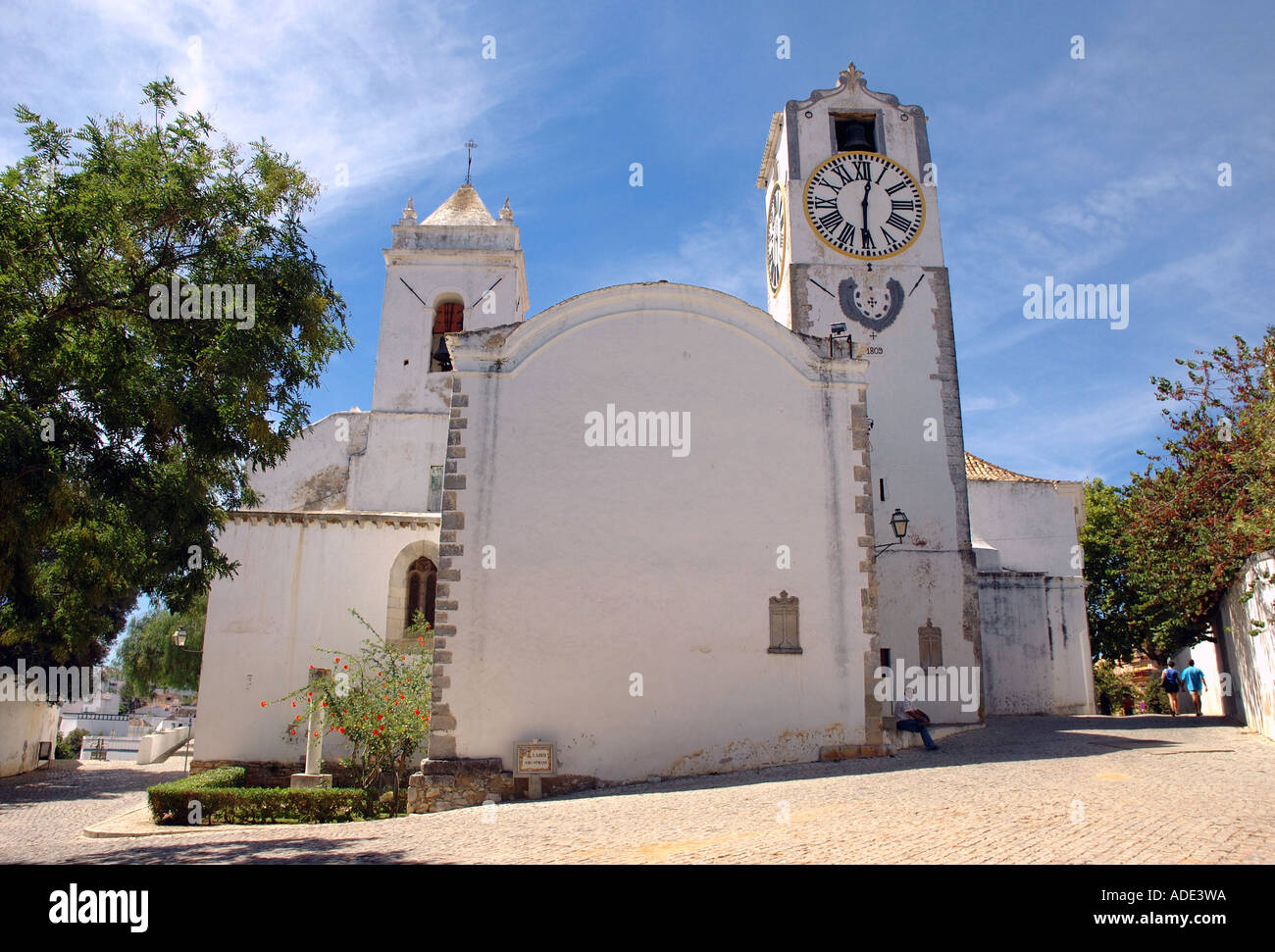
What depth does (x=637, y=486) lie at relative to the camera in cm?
1467

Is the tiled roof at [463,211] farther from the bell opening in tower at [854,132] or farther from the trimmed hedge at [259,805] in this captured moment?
the trimmed hedge at [259,805]

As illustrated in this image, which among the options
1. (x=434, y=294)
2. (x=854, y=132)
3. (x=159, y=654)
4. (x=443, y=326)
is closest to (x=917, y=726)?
(x=854, y=132)

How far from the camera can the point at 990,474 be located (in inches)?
1045

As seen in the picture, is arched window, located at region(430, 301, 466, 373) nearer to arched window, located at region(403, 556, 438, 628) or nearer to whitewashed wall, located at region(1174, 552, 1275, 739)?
arched window, located at region(403, 556, 438, 628)

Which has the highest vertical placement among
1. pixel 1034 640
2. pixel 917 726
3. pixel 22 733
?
pixel 1034 640

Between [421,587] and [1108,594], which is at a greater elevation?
[1108,594]

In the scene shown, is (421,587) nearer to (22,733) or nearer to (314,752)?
(314,752)

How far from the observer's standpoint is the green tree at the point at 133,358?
8648mm

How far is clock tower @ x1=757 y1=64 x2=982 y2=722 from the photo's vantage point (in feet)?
63.2

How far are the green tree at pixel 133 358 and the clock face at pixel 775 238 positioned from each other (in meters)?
13.7

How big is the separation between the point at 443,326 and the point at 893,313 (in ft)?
38.4

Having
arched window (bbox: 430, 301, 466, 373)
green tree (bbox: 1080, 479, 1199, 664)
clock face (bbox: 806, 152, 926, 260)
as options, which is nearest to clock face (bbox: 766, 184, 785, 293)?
clock face (bbox: 806, 152, 926, 260)

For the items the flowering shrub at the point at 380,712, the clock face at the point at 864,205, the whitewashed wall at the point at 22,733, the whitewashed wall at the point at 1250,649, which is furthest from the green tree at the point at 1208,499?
the whitewashed wall at the point at 22,733

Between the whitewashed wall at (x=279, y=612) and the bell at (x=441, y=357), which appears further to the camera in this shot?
the bell at (x=441, y=357)
